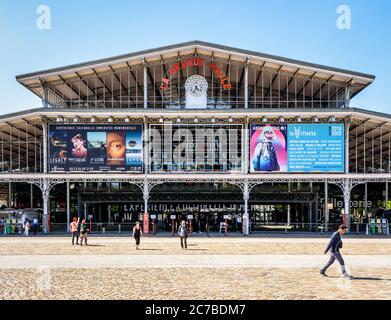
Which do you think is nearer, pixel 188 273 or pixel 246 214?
pixel 188 273

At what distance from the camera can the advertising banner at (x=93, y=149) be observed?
35312 mm

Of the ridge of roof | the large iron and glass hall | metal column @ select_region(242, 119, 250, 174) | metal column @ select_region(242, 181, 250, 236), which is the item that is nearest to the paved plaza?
metal column @ select_region(242, 181, 250, 236)

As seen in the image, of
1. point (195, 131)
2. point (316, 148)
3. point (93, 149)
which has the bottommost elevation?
point (316, 148)

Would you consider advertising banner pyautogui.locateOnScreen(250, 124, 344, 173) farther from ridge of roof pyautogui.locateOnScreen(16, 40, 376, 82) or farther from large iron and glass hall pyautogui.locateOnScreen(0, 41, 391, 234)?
ridge of roof pyautogui.locateOnScreen(16, 40, 376, 82)

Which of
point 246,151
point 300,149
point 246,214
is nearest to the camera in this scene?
point 300,149

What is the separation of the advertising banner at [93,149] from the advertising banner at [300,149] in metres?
8.87

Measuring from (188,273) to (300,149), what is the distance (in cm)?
2085

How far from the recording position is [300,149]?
35250mm

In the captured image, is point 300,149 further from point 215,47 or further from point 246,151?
point 215,47

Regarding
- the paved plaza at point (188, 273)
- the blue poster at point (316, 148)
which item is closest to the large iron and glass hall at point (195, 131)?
the blue poster at point (316, 148)

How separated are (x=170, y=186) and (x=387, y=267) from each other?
27.0m

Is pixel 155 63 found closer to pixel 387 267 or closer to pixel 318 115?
pixel 318 115

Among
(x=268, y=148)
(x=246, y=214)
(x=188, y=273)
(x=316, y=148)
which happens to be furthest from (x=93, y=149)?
(x=188, y=273)
